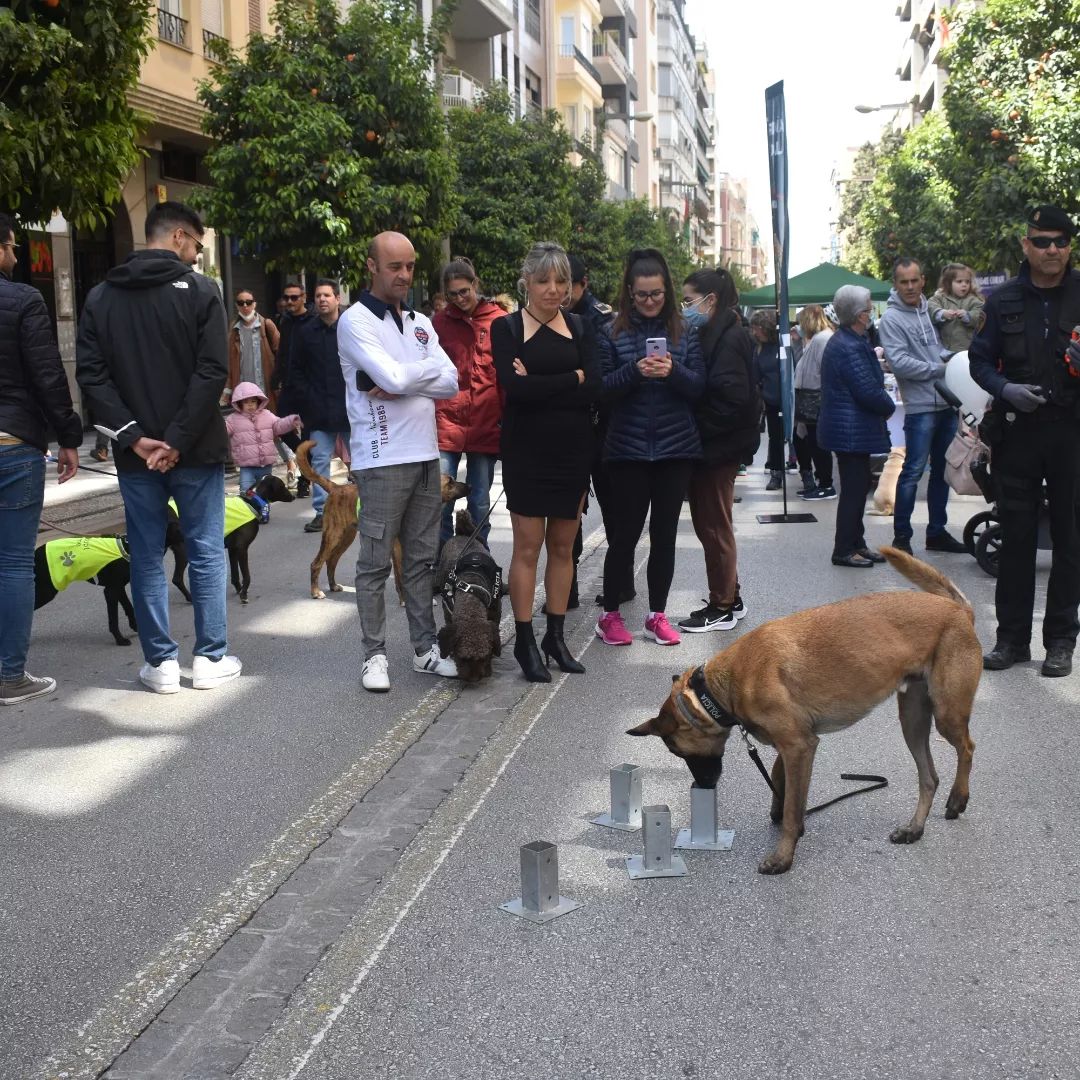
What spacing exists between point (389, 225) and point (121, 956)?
59.2ft

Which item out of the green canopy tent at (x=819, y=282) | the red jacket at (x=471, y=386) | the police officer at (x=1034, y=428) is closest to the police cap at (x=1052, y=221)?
the police officer at (x=1034, y=428)

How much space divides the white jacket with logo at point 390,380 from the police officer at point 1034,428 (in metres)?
2.73

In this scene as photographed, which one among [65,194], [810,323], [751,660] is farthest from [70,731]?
[810,323]

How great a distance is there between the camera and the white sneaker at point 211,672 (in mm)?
7000

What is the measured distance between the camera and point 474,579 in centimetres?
699

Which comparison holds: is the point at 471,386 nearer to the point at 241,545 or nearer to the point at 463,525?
the point at 463,525

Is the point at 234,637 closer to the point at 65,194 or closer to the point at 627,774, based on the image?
the point at 627,774

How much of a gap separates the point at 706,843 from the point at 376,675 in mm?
2604

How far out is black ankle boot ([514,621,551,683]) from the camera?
6.99 m

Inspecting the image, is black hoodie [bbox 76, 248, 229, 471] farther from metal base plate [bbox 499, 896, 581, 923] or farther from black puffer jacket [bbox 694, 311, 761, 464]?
metal base plate [bbox 499, 896, 581, 923]

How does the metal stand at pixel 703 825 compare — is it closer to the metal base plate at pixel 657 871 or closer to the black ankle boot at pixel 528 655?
the metal base plate at pixel 657 871

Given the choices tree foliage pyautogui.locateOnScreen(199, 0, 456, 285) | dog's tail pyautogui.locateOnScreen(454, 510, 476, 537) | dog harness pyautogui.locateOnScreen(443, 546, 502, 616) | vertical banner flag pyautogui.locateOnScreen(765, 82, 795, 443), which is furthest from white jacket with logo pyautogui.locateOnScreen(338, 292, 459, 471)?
tree foliage pyautogui.locateOnScreen(199, 0, 456, 285)

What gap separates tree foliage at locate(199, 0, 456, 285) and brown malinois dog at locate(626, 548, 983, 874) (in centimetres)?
1610

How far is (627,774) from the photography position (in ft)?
16.0
